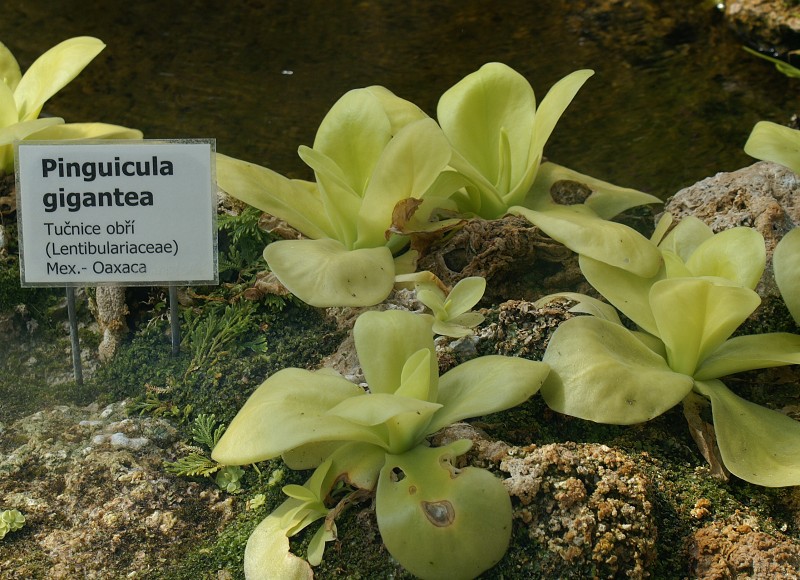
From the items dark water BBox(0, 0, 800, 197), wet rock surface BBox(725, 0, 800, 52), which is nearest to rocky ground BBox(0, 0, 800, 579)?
dark water BBox(0, 0, 800, 197)

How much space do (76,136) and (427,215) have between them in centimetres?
88

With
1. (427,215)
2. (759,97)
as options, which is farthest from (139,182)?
(759,97)

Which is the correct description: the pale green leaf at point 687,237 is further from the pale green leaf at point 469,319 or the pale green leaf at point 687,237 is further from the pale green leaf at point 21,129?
the pale green leaf at point 21,129

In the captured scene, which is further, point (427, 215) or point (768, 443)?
point (427, 215)

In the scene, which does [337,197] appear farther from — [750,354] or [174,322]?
[750,354]

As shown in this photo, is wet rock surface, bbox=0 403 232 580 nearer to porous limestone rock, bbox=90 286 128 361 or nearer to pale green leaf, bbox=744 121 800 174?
porous limestone rock, bbox=90 286 128 361

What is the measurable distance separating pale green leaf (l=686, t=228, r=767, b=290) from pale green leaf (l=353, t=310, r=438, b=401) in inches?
21.0

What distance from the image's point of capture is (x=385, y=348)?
4.18 feet

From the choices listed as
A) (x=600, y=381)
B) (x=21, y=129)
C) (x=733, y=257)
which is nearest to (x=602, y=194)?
(x=733, y=257)

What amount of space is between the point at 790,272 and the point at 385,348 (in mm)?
713

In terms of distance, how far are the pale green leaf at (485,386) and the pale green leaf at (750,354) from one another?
1.04 feet

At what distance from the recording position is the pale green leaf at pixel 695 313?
1307 millimetres

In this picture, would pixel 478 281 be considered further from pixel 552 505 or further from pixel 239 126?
pixel 239 126

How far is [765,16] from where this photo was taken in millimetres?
2951
